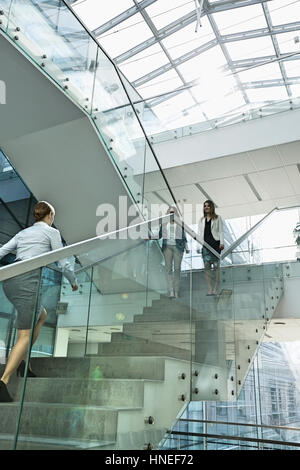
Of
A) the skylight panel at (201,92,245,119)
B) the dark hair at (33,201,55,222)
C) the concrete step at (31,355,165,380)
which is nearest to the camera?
the concrete step at (31,355,165,380)

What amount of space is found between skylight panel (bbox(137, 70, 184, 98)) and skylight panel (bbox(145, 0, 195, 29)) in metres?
1.76

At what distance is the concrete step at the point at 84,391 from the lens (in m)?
2.04

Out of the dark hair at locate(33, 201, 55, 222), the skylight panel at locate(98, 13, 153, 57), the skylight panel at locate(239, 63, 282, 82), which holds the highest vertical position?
the skylight panel at locate(98, 13, 153, 57)

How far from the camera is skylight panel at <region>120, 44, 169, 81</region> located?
11.3m

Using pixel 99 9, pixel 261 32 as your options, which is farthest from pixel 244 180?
pixel 99 9

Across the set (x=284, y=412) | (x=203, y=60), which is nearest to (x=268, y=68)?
(x=203, y=60)

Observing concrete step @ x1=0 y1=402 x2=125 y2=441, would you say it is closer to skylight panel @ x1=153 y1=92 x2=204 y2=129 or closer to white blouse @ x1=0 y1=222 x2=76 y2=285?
white blouse @ x1=0 y1=222 x2=76 y2=285

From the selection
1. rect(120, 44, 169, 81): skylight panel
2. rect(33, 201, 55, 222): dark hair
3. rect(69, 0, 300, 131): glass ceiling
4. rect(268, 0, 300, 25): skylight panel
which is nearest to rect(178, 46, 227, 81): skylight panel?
rect(69, 0, 300, 131): glass ceiling

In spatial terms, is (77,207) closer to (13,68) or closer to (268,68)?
(13,68)

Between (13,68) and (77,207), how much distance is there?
85.5 inches

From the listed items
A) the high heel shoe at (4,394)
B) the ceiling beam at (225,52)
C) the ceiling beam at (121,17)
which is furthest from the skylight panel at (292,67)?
the high heel shoe at (4,394)

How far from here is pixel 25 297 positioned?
6.84 feet

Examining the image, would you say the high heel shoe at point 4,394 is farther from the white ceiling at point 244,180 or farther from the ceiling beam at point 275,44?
the ceiling beam at point 275,44

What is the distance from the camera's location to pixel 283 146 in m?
8.44
